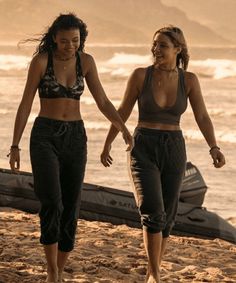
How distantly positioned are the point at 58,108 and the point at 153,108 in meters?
0.57

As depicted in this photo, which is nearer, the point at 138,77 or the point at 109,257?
the point at 138,77

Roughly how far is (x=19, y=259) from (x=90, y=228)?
6.37ft

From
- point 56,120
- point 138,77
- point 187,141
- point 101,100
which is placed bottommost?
point 187,141

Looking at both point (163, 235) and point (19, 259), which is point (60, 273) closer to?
point (163, 235)

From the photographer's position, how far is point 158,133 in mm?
4988

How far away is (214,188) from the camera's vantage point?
13.7m

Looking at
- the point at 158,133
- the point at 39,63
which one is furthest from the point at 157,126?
the point at 39,63

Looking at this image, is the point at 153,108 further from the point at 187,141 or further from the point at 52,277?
the point at 187,141

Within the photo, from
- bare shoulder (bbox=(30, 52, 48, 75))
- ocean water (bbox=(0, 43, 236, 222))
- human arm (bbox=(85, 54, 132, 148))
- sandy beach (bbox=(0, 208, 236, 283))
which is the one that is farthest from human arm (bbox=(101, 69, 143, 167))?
ocean water (bbox=(0, 43, 236, 222))

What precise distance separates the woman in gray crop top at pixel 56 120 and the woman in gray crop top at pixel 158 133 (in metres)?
0.18

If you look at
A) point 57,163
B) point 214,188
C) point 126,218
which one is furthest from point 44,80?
point 214,188

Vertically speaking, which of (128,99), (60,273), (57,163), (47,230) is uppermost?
(128,99)

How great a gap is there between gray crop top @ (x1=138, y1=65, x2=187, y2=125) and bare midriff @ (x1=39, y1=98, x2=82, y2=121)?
0.43m

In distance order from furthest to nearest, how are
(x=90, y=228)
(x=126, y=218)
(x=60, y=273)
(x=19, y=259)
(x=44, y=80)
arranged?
1. (x=126, y=218)
2. (x=90, y=228)
3. (x=19, y=259)
4. (x=60, y=273)
5. (x=44, y=80)
